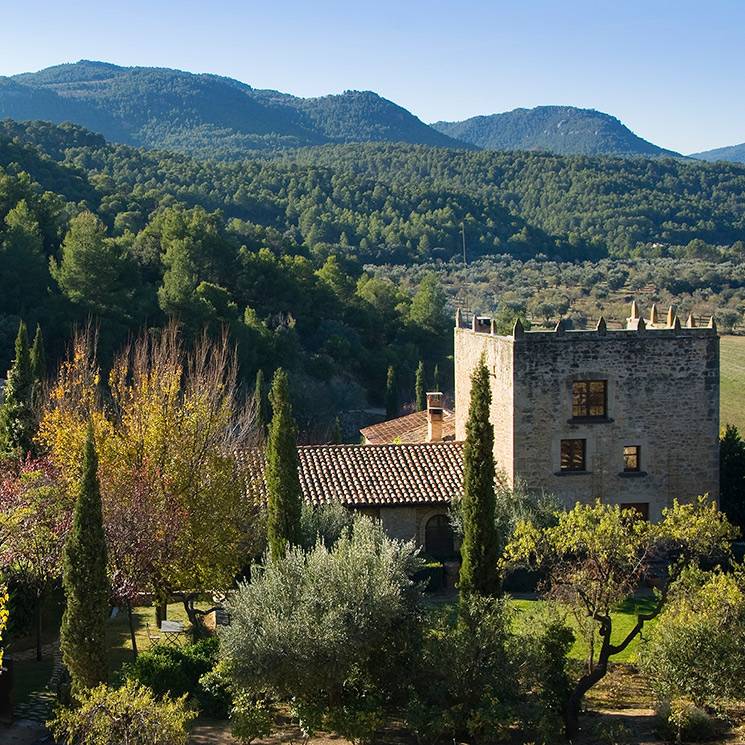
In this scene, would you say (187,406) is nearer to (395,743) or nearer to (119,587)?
(119,587)

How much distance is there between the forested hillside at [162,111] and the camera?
161750 mm

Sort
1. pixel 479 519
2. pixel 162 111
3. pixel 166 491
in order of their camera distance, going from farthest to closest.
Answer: pixel 162 111 → pixel 166 491 → pixel 479 519

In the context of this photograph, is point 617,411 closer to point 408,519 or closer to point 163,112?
point 408,519

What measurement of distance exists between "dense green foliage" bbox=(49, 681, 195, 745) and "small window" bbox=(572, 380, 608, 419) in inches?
527

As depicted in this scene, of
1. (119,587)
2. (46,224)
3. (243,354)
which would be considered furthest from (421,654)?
(46,224)

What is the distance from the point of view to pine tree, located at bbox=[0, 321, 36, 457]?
72.6 feet

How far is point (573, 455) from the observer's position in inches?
888

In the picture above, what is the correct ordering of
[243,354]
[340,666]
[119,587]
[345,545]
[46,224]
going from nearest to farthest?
[340,666], [345,545], [119,587], [243,354], [46,224]

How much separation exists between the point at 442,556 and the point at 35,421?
10401 mm

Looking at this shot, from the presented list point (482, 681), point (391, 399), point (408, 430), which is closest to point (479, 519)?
point (482, 681)

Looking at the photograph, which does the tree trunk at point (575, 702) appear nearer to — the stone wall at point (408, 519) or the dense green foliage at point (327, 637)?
the dense green foliage at point (327, 637)

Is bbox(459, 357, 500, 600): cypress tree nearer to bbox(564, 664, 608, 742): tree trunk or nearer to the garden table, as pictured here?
bbox(564, 664, 608, 742): tree trunk

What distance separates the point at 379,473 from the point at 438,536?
219 cm

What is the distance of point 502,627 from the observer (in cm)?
1409
